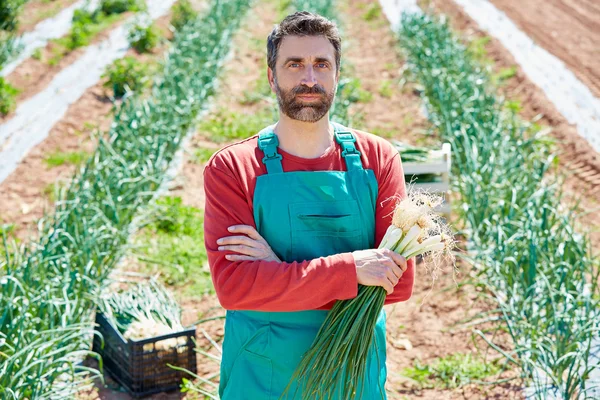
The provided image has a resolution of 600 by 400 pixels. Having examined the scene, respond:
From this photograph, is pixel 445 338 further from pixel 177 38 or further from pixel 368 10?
pixel 368 10

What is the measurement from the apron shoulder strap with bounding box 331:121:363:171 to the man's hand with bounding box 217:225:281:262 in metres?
0.31

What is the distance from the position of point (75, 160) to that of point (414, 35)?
4072mm

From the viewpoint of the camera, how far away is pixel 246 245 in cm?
210

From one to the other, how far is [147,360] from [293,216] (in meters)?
1.44

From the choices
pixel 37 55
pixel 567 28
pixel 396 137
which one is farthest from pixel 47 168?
pixel 567 28

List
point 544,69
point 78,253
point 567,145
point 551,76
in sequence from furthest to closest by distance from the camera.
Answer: point 544,69
point 551,76
point 567,145
point 78,253

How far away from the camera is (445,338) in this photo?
3893mm

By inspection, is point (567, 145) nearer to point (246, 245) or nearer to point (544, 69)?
point (544, 69)

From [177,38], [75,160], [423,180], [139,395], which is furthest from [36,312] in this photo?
[177,38]

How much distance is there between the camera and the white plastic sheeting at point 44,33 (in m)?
8.32

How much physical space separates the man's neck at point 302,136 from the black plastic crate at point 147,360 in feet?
4.37

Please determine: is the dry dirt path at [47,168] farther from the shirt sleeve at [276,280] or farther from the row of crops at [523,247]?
the shirt sleeve at [276,280]

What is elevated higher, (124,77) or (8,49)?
(8,49)

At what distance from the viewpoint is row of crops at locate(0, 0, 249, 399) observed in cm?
305
